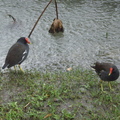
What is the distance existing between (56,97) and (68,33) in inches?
172

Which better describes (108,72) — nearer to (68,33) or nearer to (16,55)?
(16,55)

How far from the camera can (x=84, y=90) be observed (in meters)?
4.71

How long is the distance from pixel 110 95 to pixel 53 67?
207 cm

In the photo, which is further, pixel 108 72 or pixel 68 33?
pixel 68 33

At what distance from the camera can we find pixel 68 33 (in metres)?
8.32

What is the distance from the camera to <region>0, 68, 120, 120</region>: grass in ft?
12.7

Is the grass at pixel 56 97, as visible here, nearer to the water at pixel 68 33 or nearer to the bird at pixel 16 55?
the bird at pixel 16 55

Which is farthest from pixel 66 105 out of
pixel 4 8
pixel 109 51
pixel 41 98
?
pixel 4 8

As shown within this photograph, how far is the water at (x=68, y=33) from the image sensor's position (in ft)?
21.5

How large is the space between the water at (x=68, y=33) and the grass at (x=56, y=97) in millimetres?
883

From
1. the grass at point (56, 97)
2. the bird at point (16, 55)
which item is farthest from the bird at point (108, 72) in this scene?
the bird at point (16, 55)

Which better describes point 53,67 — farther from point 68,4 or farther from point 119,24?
point 68,4

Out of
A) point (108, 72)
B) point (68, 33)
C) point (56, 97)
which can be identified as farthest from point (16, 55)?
point (68, 33)

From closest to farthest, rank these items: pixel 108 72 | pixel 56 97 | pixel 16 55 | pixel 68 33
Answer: pixel 56 97, pixel 108 72, pixel 16 55, pixel 68 33
